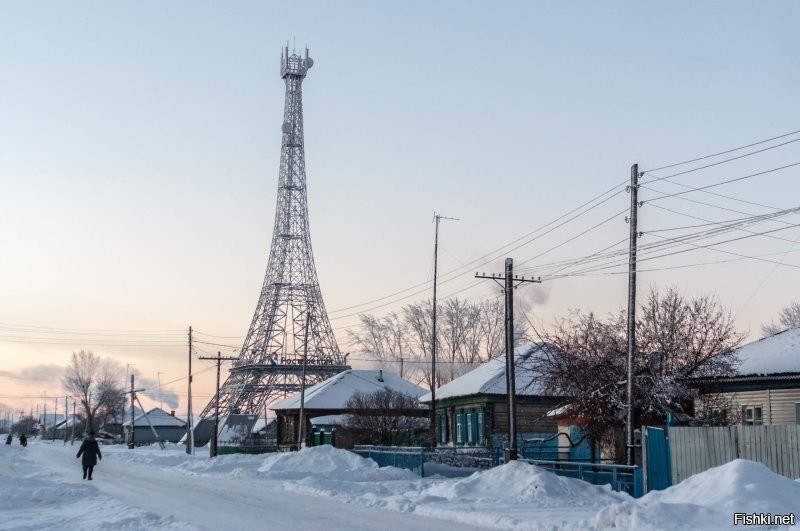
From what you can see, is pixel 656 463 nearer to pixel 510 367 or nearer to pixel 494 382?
pixel 510 367

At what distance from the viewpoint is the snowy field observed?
14.8 metres

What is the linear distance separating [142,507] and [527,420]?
90.6 feet

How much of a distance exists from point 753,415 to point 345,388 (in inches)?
1501

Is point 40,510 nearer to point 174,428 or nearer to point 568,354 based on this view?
point 568,354

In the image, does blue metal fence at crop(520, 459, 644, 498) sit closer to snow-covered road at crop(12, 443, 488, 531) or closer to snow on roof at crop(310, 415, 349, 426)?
snow-covered road at crop(12, 443, 488, 531)

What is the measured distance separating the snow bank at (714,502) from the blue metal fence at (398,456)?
17.7 m

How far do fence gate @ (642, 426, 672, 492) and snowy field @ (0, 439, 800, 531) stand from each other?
0.85 meters

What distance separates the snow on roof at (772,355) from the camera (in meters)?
27.5

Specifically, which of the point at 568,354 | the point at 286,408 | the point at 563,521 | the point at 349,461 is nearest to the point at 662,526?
the point at 563,521

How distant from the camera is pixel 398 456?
35.3m

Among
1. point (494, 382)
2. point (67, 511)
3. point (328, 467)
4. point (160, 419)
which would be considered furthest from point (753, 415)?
point (160, 419)

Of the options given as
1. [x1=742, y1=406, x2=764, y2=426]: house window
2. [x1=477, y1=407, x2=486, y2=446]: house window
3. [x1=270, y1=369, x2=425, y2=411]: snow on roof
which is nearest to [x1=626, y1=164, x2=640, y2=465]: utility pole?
[x1=742, y1=406, x2=764, y2=426]: house window

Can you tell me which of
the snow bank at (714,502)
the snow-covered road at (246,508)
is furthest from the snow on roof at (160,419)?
the snow bank at (714,502)

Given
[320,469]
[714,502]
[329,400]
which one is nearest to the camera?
[714,502]
